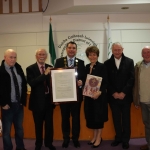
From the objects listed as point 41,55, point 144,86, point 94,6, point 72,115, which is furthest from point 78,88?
point 94,6

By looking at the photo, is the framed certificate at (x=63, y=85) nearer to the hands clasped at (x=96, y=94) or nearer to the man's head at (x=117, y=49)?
the hands clasped at (x=96, y=94)

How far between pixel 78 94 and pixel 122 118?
77cm

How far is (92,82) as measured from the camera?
2.90 m

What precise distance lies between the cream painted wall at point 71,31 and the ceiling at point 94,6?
135 mm

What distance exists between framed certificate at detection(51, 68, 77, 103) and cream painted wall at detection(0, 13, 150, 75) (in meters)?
2.35

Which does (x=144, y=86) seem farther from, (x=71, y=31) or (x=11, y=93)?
(x=71, y=31)

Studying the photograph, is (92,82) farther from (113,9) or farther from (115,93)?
(113,9)

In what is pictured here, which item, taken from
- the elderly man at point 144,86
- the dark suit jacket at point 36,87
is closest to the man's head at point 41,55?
the dark suit jacket at point 36,87

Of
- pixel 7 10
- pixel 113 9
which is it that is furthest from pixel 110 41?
pixel 7 10

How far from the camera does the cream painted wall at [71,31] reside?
198 inches

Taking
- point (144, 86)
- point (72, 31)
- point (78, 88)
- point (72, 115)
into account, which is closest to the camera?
point (144, 86)

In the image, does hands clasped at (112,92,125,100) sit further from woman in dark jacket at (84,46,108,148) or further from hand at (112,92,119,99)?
woman in dark jacket at (84,46,108,148)

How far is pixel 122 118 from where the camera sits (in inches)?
121

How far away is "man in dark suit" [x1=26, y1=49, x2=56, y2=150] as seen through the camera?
2762 millimetres
